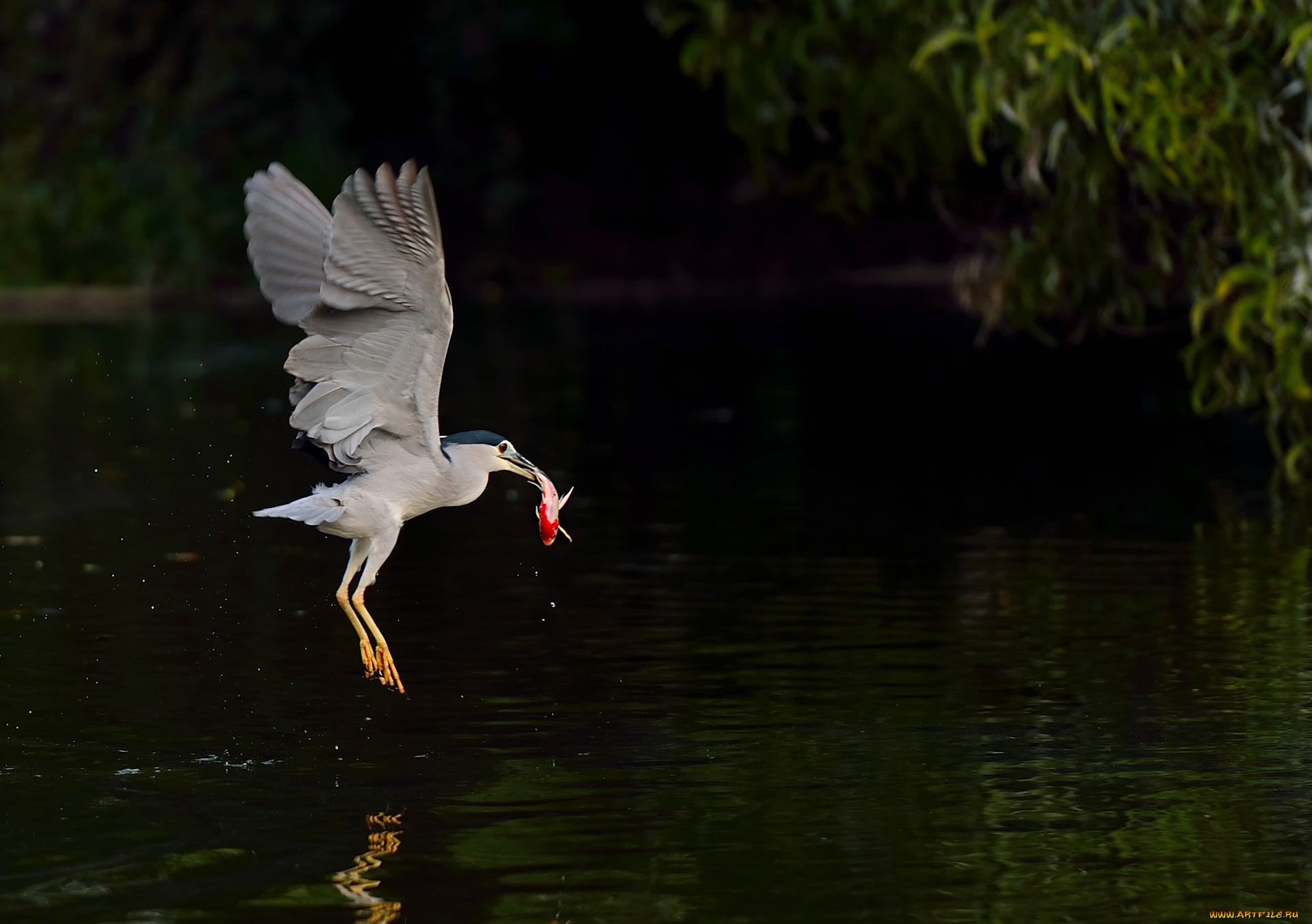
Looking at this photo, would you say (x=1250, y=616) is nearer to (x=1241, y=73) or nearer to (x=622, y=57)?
(x=1241, y=73)

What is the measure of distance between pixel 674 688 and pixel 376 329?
218 centimetres

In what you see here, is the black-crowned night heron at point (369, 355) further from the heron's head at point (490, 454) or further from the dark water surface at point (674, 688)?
the dark water surface at point (674, 688)

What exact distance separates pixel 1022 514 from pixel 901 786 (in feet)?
26.0

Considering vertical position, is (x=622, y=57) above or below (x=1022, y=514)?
above

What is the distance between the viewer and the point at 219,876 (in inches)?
297

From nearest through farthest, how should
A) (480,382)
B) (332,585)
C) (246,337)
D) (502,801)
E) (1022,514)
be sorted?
(502,801), (332,585), (1022,514), (480,382), (246,337)

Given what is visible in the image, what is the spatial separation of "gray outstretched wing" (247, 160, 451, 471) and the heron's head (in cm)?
10

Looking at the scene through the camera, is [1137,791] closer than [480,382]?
Yes

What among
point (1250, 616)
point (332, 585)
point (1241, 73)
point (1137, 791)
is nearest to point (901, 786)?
point (1137, 791)

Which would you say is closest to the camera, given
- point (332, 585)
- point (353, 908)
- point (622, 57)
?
point (353, 908)

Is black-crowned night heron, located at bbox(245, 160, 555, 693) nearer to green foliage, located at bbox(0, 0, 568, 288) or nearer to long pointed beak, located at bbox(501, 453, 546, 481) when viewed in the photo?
long pointed beak, located at bbox(501, 453, 546, 481)

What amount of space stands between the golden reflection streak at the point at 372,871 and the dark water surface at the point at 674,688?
0.05 ft

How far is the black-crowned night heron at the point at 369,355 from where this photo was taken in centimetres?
866

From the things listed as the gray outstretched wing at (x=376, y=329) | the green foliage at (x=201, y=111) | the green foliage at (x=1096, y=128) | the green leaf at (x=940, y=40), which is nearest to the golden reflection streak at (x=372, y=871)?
the gray outstretched wing at (x=376, y=329)
